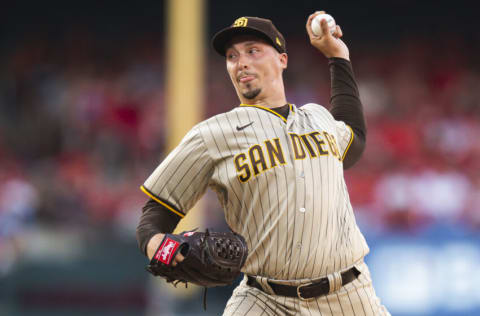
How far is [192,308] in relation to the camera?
6.90 metres

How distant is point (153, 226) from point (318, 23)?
104 cm

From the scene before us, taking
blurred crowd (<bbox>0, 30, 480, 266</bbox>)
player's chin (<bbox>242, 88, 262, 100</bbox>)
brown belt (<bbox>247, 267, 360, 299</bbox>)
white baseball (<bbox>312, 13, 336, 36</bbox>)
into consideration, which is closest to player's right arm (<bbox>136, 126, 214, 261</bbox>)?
player's chin (<bbox>242, 88, 262, 100</bbox>)

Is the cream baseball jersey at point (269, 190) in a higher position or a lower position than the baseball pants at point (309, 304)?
higher

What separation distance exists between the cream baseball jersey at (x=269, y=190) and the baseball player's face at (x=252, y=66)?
6.1 inches

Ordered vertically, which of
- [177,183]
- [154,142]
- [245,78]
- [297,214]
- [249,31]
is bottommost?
[297,214]

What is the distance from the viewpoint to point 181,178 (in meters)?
2.27

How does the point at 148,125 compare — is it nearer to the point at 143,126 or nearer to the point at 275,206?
the point at 143,126

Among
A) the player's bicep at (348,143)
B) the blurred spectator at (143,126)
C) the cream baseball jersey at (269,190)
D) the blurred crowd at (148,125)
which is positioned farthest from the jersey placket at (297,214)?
the blurred spectator at (143,126)

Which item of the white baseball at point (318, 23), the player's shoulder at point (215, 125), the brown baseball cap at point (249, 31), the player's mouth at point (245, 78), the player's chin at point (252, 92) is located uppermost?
the white baseball at point (318, 23)

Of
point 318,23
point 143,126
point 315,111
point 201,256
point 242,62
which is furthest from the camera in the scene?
point 143,126

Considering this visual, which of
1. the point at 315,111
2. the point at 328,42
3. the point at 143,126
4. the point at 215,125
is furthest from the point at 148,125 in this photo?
the point at 215,125

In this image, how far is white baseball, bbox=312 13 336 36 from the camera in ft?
8.70

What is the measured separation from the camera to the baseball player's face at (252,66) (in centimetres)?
244

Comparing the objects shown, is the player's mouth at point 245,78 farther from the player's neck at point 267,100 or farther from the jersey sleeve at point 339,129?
the jersey sleeve at point 339,129
